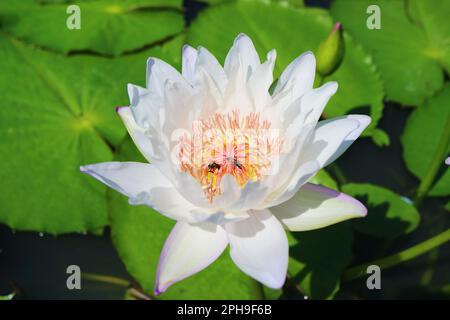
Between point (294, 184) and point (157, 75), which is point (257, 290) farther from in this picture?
point (157, 75)

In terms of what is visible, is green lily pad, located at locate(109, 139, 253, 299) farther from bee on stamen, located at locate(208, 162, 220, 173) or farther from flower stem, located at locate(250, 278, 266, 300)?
bee on stamen, located at locate(208, 162, 220, 173)

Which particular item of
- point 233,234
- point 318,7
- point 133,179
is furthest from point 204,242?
point 318,7

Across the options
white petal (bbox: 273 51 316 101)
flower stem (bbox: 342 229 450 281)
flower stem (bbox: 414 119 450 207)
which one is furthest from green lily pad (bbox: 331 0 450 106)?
white petal (bbox: 273 51 316 101)

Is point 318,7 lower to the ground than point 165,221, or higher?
higher

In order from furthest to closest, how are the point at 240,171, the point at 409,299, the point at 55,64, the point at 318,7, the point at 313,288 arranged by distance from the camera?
the point at 318,7
the point at 55,64
the point at 409,299
the point at 313,288
the point at 240,171

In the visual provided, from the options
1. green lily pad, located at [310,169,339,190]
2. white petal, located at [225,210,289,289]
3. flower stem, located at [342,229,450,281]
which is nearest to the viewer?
white petal, located at [225,210,289,289]
